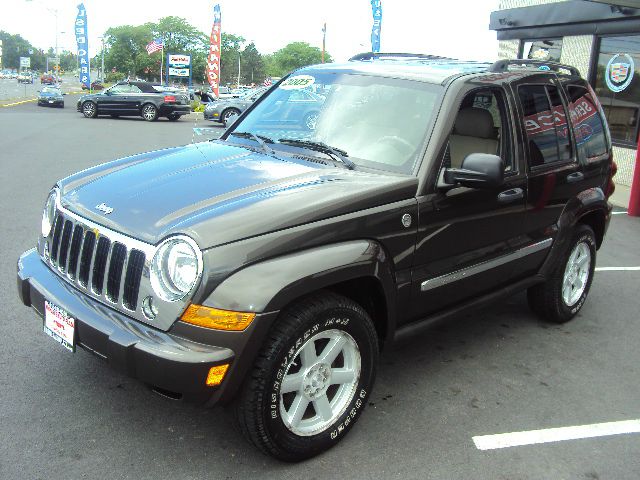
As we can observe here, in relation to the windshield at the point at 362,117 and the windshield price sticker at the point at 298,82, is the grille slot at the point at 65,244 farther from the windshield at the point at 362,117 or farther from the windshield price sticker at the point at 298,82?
the windshield price sticker at the point at 298,82

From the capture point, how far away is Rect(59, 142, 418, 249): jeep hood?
2.68 metres

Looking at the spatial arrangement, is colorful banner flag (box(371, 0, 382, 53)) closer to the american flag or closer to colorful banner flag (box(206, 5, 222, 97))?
colorful banner flag (box(206, 5, 222, 97))

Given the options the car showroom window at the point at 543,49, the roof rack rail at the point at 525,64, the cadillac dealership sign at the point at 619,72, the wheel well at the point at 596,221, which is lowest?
the wheel well at the point at 596,221

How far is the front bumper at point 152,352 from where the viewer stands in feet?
8.12

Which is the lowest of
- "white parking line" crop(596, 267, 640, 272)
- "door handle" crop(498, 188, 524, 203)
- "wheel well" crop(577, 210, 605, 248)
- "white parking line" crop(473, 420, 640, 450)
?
"white parking line" crop(473, 420, 640, 450)

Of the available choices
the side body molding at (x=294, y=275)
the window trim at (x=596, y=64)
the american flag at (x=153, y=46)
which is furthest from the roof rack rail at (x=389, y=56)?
the american flag at (x=153, y=46)

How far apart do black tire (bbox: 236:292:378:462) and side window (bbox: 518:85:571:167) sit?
72.5 inches

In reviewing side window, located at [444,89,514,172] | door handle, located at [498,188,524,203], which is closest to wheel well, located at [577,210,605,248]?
door handle, located at [498,188,524,203]

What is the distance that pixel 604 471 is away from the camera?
9.93 ft

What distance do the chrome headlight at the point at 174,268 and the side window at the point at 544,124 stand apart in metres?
2.45

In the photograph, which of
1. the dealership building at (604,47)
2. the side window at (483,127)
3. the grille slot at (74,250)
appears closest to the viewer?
the grille slot at (74,250)

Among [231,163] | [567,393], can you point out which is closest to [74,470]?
[231,163]

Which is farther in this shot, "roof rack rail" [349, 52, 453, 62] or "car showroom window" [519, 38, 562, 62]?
"car showroom window" [519, 38, 562, 62]

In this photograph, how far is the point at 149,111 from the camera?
1018 inches
